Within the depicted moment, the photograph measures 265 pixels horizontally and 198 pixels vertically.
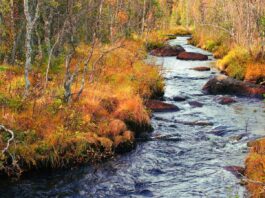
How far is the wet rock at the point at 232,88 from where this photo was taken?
22.1m

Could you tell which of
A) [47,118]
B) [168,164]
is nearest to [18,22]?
[47,118]

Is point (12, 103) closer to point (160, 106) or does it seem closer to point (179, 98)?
point (160, 106)

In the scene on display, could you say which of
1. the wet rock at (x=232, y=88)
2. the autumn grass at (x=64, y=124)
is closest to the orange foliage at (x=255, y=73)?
the wet rock at (x=232, y=88)

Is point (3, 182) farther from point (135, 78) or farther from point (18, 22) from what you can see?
point (18, 22)

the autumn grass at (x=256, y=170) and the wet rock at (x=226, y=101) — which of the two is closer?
the autumn grass at (x=256, y=170)

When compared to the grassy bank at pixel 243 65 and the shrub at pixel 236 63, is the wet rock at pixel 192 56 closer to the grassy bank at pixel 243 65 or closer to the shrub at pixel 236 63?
the grassy bank at pixel 243 65

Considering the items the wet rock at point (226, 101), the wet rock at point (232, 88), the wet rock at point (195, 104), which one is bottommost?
the wet rock at point (195, 104)

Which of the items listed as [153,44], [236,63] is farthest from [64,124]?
[153,44]

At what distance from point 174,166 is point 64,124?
3.48m

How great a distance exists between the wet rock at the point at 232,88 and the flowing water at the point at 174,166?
3.04 metres

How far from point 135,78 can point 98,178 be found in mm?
9595

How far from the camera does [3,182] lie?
36.1 ft

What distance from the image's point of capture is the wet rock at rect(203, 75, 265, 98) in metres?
22.1

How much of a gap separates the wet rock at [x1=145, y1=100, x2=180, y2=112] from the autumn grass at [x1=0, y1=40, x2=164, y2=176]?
1453 mm
